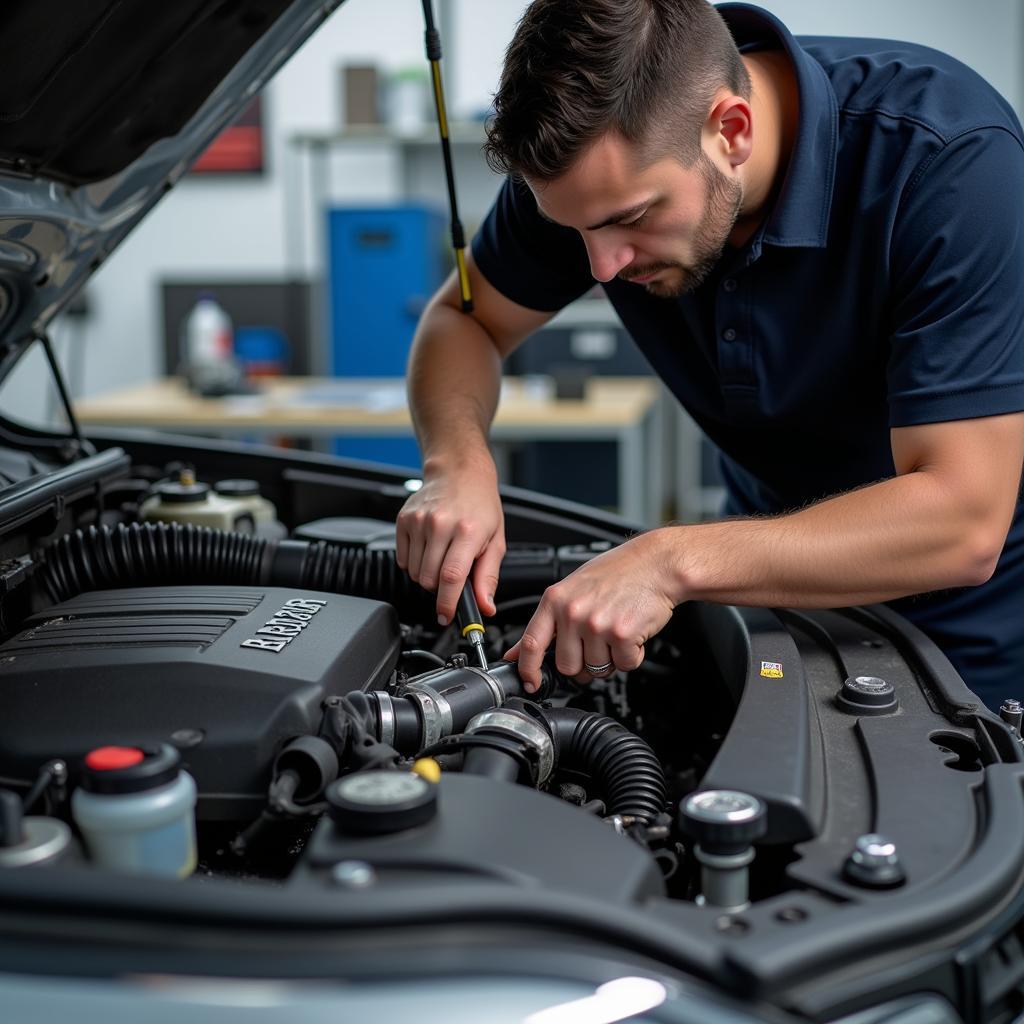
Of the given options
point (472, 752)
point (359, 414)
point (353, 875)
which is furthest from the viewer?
point (359, 414)

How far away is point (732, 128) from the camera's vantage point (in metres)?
1.28

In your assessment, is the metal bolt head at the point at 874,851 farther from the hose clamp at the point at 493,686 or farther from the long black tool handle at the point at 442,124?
the long black tool handle at the point at 442,124

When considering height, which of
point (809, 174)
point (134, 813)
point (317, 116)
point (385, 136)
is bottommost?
point (134, 813)

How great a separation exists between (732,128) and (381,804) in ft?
2.78

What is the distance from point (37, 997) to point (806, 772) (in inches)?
19.7

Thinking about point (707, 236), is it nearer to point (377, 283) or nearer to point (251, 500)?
point (251, 500)

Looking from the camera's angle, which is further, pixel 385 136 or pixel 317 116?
pixel 317 116

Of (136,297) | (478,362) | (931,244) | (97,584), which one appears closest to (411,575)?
(97,584)

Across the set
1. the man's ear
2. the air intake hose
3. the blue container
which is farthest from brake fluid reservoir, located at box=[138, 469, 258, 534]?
the blue container

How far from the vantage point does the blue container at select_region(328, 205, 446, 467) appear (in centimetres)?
459

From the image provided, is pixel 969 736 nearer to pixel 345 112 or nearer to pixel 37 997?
pixel 37 997

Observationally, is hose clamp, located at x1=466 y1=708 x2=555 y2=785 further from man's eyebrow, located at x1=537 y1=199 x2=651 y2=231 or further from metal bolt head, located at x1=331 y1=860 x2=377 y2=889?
man's eyebrow, located at x1=537 y1=199 x2=651 y2=231

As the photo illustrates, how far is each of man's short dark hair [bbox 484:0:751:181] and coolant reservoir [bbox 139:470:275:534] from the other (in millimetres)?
533

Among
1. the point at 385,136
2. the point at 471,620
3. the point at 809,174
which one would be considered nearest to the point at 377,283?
the point at 385,136
